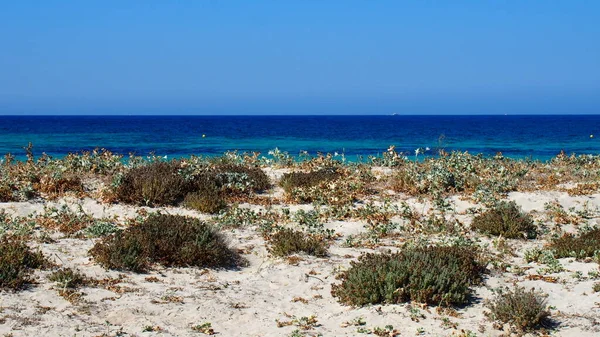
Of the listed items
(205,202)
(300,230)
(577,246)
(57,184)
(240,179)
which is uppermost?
(240,179)

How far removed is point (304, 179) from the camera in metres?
15.2

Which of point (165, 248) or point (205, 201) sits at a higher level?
point (205, 201)

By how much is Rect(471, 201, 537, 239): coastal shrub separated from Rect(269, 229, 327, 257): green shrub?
3476 mm

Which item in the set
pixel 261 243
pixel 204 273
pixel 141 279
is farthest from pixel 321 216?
pixel 141 279

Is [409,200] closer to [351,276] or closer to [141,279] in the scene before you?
[351,276]

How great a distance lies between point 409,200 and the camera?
14430mm

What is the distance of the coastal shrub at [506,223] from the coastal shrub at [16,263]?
8.14 meters

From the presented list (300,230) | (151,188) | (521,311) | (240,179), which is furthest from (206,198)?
(521,311)

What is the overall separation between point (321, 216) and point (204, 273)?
4.03m

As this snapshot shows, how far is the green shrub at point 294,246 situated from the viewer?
1065 centimetres

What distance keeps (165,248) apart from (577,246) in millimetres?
7025

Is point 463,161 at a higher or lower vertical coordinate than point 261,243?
higher

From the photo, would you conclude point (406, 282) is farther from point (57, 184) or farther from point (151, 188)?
point (57, 184)

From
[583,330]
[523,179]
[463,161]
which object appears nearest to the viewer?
[583,330]
